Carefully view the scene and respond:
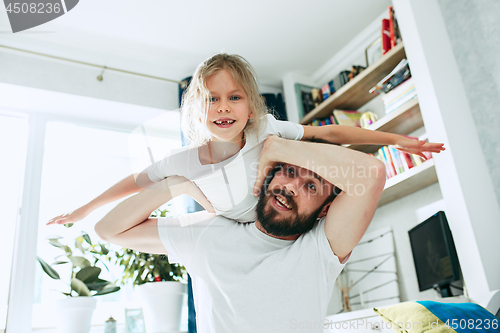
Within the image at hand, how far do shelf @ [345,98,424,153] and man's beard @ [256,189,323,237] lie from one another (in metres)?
1.44

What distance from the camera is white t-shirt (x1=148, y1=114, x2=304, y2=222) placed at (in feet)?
3.88

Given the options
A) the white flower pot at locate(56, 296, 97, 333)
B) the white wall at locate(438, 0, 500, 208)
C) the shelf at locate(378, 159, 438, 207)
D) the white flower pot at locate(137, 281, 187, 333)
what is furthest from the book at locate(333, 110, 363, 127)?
the white flower pot at locate(56, 296, 97, 333)

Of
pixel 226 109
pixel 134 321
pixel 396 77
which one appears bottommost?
pixel 134 321

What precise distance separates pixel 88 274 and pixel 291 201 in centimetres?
171

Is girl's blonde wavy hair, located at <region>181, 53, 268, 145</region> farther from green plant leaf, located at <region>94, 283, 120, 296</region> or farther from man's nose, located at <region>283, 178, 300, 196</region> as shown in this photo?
green plant leaf, located at <region>94, 283, 120, 296</region>

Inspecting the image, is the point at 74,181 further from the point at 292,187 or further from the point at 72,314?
the point at 292,187

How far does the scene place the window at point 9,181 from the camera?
2488 mm

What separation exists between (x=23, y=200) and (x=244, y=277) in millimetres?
2211

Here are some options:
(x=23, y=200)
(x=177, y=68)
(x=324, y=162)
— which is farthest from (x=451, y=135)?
(x=23, y=200)

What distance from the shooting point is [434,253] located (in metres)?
2.08

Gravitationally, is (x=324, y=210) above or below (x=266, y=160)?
below

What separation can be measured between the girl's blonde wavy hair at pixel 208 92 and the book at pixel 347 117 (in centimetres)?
173

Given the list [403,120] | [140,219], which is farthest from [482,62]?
[140,219]

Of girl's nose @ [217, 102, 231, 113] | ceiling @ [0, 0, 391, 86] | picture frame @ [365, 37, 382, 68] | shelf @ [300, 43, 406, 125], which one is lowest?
girl's nose @ [217, 102, 231, 113]
